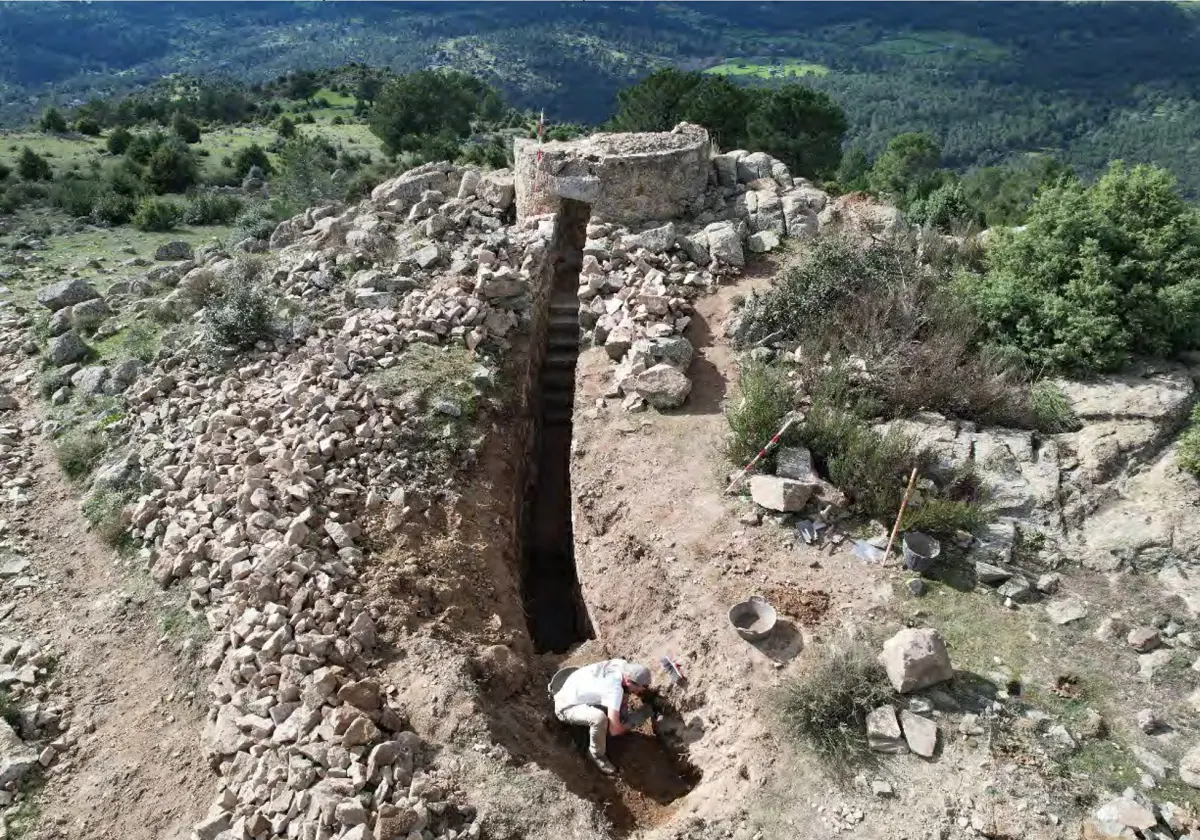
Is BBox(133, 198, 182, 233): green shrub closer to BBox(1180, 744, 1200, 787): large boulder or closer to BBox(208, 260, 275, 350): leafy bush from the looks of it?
BBox(208, 260, 275, 350): leafy bush

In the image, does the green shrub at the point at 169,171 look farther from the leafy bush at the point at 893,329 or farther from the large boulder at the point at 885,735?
the large boulder at the point at 885,735

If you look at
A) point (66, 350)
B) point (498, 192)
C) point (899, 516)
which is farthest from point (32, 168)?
point (899, 516)

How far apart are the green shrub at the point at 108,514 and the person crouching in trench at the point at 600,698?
5.48 meters

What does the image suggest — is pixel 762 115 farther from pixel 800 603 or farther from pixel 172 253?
pixel 800 603

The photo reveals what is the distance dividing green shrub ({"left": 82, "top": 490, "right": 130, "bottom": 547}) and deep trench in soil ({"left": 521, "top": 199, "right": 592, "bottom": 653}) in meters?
4.69

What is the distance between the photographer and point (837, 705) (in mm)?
5715

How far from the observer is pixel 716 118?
23422 millimetres

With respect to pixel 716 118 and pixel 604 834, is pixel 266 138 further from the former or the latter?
pixel 604 834

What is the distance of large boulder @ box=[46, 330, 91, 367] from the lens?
38.9 ft

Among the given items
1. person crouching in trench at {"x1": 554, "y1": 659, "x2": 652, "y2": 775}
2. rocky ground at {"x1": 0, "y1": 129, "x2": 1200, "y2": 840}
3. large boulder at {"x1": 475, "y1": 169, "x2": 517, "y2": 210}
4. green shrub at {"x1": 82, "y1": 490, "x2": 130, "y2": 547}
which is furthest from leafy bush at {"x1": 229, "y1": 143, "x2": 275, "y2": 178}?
person crouching in trench at {"x1": 554, "y1": 659, "x2": 652, "y2": 775}

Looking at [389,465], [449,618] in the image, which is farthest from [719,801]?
[389,465]

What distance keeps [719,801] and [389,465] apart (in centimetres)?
485

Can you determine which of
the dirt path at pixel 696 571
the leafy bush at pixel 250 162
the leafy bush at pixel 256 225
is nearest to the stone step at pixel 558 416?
the dirt path at pixel 696 571

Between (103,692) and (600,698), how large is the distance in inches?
184
